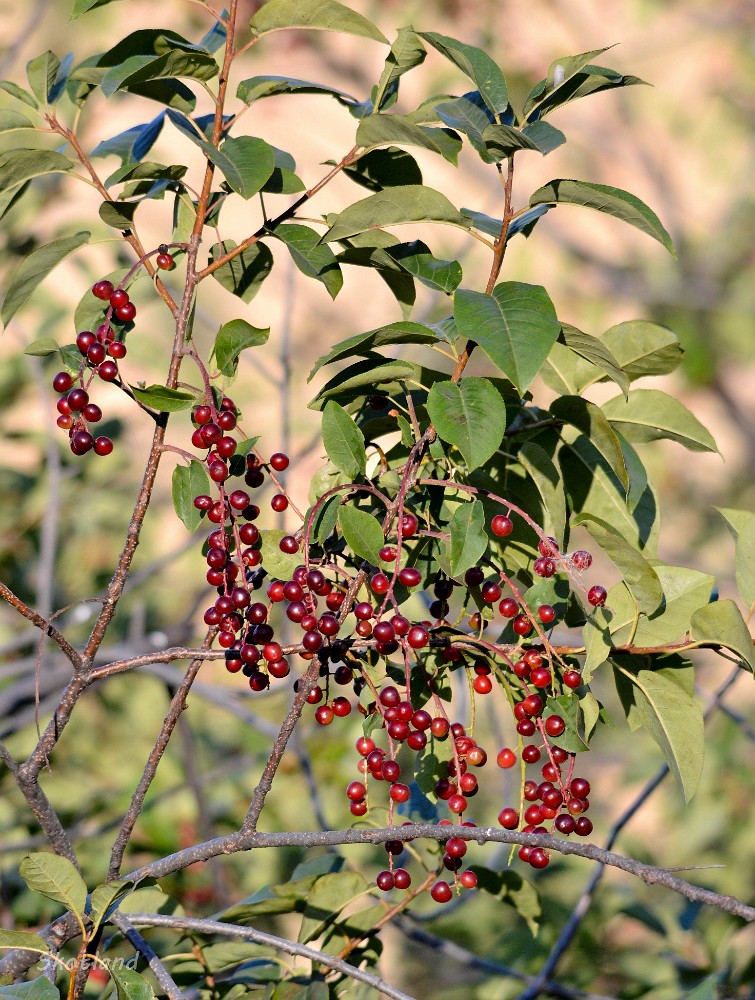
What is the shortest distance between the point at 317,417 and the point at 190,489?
2.35m

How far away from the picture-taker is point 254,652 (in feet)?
2.20

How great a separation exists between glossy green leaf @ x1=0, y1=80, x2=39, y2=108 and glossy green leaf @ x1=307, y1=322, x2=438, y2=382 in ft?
1.24

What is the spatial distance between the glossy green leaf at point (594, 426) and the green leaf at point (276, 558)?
233 millimetres

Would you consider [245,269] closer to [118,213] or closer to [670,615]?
[118,213]

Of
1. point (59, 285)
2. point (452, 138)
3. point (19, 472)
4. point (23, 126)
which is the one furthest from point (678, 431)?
point (59, 285)

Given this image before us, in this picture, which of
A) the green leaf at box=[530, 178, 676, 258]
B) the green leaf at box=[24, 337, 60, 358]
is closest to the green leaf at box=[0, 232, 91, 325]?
the green leaf at box=[24, 337, 60, 358]

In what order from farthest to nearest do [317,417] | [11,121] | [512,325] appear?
[317,417] < [11,121] < [512,325]

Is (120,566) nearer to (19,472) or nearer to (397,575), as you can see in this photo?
(397,575)

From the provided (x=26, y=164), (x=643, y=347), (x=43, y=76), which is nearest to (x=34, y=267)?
(x=26, y=164)

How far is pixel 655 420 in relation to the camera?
0.82 meters

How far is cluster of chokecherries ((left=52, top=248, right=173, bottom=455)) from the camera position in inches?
28.7

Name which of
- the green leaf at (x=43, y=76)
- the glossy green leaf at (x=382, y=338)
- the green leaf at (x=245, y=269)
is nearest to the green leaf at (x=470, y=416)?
the glossy green leaf at (x=382, y=338)

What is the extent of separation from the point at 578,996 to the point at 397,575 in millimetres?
817

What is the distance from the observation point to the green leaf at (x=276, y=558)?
29.1 inches
